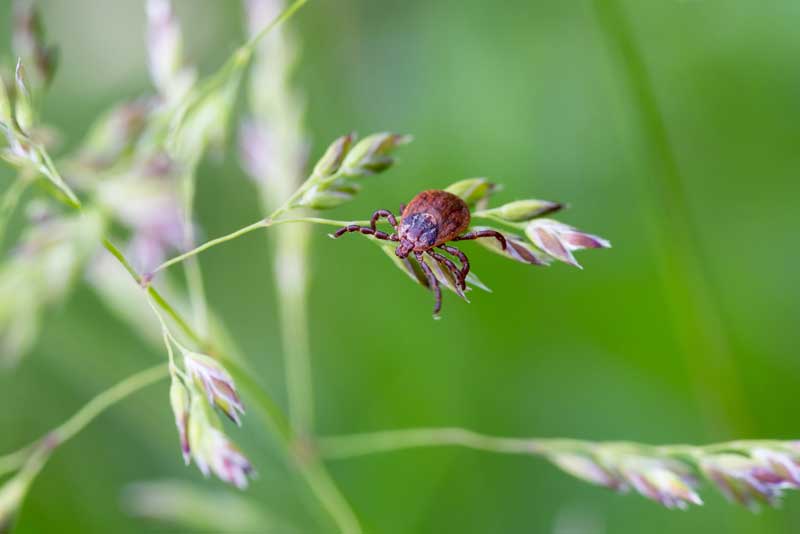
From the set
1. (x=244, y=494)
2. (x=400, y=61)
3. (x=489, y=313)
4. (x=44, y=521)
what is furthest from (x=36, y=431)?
(x=400, y=61)

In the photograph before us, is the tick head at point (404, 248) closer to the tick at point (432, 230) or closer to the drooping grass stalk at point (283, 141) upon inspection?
the tick at point (432, 230)

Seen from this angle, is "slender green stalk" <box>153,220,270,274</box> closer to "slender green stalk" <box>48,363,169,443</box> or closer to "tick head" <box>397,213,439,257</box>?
"slender green stalk" <box>48,363,169,443</box>

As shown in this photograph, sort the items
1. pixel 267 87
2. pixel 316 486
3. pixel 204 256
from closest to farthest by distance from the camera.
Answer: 1. pixel 316 486
2. pixel 267 87
3. pixel 204 256

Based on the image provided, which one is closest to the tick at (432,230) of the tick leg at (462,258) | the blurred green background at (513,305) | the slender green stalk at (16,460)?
the tick leg at (462,258)

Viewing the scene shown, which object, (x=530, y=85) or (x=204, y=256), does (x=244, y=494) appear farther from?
(x=530, y=85)

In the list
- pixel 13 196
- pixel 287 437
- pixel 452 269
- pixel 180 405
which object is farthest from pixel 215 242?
pixel 287 437

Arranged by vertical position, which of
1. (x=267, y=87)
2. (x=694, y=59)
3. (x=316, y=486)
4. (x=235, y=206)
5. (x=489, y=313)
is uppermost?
(x=267, y=87)
